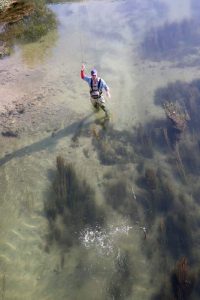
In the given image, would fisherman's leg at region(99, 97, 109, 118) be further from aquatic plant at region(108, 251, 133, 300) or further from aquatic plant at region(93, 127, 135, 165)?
aquatic plant at region(108, 251, 133, 300)

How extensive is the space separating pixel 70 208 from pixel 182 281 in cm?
412

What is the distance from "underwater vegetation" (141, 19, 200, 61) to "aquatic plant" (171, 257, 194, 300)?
12.2 meters

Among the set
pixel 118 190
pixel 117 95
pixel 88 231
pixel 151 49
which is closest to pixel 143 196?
pixel 118 190

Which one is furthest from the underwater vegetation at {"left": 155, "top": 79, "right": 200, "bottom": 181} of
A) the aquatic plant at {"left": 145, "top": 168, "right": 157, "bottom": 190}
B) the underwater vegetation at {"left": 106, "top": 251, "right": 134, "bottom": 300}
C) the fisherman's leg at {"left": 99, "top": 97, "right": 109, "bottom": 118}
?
the underwater vegetation at {"left": 106, "top": 251, "right": 134, "bottom": 300}

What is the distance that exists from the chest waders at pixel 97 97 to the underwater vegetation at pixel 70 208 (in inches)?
138

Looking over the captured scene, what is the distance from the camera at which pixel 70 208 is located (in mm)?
10938

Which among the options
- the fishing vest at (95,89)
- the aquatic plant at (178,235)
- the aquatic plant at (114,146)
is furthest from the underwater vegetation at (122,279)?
the fishing vest at (95,89)

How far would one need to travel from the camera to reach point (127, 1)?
24.7 metres

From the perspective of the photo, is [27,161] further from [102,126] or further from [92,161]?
[102,126]

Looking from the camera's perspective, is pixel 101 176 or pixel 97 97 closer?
pixel 101 176

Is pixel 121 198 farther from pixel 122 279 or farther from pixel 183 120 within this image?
pixel 183 120

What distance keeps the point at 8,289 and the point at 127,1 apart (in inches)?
869

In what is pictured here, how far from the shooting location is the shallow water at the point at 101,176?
366 inches

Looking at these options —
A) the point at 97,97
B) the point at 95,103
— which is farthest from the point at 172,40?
the point at 97,97
